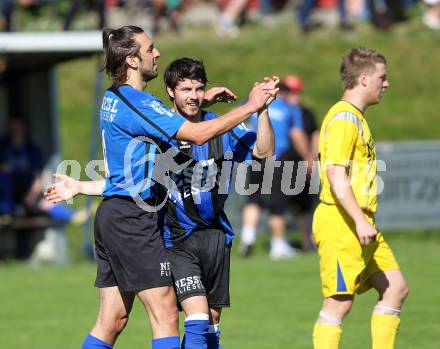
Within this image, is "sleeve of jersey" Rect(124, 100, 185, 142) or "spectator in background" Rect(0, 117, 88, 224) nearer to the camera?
"sleeve of jersey" Rect(124, 100, 185, 142)

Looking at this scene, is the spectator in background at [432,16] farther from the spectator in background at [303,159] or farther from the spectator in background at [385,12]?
the spectator in background at [303,159]

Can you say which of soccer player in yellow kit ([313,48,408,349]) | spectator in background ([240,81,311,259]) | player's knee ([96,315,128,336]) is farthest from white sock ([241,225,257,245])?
player's knee ([96,315,128,336])

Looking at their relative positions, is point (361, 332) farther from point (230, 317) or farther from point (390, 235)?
point (390, 235)

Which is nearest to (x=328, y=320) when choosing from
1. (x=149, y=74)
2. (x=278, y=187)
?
(x=149, y=74)

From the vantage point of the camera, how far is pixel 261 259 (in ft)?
46.8

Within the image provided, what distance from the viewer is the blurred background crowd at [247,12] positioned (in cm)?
2372

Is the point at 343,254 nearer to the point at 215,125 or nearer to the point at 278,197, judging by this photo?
the point at 215,125

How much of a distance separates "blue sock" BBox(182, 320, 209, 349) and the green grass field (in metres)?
2.02

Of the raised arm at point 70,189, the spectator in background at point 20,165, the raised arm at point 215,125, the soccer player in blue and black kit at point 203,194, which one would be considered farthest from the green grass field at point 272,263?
the raised arm at point 215,125

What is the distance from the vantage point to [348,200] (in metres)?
6.37

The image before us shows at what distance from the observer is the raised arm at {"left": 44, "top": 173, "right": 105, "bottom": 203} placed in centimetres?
641

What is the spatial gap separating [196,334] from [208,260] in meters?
0.52

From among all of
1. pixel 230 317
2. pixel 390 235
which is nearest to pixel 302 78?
pixel 390 235

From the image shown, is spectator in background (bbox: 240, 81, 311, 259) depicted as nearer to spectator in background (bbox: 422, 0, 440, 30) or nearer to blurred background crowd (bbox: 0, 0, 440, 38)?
blurred background crowd (bbox: 0, 0, 440, 38)
